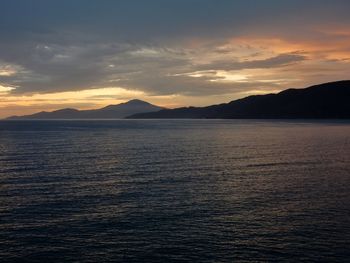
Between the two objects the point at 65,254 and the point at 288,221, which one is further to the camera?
the point at 288,221

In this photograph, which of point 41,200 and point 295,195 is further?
point 295,195

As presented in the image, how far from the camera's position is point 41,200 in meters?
46.8

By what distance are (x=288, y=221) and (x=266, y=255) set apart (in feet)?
30.1

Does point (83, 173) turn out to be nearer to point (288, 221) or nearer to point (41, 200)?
point (41, 200)

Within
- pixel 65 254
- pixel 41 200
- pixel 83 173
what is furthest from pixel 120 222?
pixel 83 173

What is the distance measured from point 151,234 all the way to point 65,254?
754 cm

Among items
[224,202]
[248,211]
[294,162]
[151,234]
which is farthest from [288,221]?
[294,162]

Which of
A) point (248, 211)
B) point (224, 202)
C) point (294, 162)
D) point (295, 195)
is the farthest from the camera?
point (294, 162)

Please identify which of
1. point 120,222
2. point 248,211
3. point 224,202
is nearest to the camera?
point 120,222

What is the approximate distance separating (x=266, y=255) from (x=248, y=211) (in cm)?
1149

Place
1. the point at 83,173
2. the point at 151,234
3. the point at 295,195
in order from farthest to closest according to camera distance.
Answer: the point at 83,173, the point at 295,195, the point at 151,234

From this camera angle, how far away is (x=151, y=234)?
3516 centimetres

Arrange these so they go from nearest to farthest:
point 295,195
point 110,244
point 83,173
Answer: point 110,244, point 295,195, point 83,173

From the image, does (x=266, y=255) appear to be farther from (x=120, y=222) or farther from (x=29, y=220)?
(x=29, y=220)
